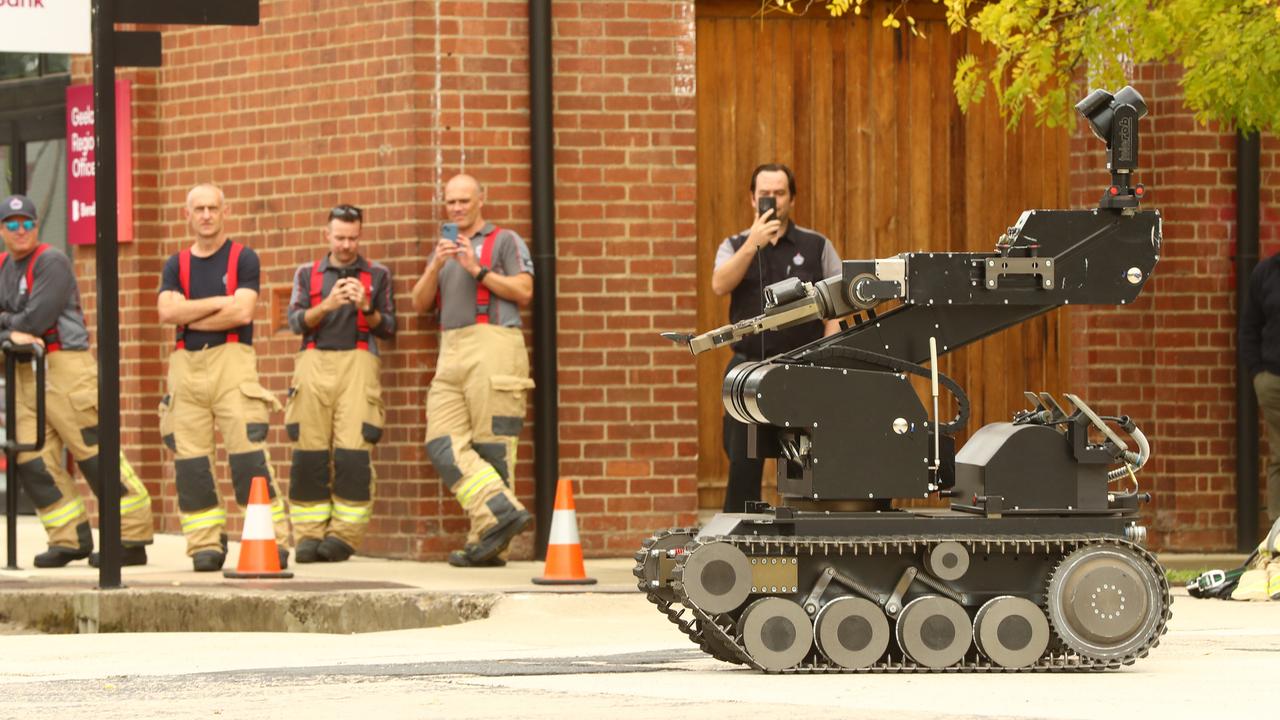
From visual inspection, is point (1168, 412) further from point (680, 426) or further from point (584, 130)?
point (584, 130)

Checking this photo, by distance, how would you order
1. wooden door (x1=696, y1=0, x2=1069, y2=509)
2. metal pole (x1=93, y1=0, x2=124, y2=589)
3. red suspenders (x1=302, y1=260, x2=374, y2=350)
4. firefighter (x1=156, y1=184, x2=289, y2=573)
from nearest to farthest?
metal pole (x1=93, y1=0, x2=124, y2=589)
firefighter (x1=156, y1=184, x2=289, y2=573)
red suspenders (x1=302, y1=260, x2=374, y2=350)
wooden door (x1=696, y1=0, x2=1069, y2=509)

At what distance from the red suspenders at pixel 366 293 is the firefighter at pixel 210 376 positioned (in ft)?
1.47

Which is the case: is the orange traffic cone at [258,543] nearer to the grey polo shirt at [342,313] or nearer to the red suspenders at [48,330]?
the grey polo shirt at [342,313]

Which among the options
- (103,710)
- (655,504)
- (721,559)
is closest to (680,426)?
(655,504)

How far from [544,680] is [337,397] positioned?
18.4ft

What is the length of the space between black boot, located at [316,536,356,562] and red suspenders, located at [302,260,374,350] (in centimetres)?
116

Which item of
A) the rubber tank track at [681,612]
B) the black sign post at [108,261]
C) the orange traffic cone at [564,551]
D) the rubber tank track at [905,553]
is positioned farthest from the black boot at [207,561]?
the rubber tank track at [905,553]

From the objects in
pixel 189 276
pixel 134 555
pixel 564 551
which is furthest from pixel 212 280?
pixel 564 551

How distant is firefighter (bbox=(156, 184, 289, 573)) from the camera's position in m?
12.9

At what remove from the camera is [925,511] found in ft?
27.7

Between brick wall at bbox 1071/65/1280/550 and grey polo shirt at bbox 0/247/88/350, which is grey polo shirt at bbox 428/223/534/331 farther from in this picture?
brick wall at bbox 1071/65/1280/550

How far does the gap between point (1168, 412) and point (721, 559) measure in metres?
6.94

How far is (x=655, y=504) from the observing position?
45.1 feet

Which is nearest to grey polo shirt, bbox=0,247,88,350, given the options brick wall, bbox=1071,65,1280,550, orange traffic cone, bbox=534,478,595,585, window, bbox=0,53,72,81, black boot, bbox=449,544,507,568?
black boot, bbox=449,544,507,568
